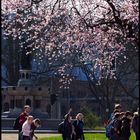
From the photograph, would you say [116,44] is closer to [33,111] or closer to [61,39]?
[61,39]

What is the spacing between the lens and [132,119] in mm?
16703

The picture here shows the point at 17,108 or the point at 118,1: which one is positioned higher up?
the point at 118,1

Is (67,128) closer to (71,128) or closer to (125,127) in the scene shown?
(71,128)

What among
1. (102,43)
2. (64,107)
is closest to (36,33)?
(102,43)

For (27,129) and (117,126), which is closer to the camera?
(117,126)

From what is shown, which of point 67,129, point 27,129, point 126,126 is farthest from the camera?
point 67,129

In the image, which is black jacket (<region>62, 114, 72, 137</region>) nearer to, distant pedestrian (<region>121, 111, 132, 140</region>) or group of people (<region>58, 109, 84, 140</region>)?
group of people (<region>58, 109, 84, 140</region>)

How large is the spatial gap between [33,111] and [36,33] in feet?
72.0

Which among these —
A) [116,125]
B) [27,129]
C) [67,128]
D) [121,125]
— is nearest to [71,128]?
[67,128]

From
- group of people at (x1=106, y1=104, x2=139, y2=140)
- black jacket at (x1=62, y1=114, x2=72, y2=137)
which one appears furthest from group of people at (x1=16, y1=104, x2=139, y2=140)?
black jacket at (x1=62, y1=114, x2=72, y2=137)

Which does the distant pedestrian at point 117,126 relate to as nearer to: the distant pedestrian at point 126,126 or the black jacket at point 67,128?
the distant pedestrian at point 126,126

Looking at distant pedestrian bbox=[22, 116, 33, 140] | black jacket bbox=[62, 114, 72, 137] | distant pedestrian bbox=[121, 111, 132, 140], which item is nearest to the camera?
distant pedestrian bbox=[121, 111, 132, 140]

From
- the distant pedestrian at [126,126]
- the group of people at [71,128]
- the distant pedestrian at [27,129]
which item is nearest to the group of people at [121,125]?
the distant pedestrian at [126,126]

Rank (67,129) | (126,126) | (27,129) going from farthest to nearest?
(67,129), (27,129), (126,126)
